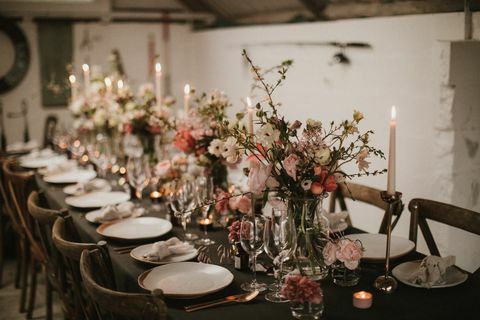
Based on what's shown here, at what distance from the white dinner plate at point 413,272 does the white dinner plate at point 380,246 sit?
0.29 feet

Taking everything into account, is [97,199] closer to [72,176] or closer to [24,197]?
[24,197]

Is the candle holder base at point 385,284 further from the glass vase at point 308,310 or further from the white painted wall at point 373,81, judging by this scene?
the white painted wall at point 373,81

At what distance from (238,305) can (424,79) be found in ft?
8.11

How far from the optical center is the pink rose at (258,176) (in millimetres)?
1865

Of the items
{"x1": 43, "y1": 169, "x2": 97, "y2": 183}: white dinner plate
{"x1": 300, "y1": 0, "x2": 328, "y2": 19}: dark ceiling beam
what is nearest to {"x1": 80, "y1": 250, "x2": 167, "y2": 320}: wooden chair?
{"x1": 43, "y1": 169, "x2": 97, "y2": 183}: white dinner plate

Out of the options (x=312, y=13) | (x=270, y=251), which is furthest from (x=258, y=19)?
(x=270, y=251)

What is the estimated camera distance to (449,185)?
3615 millimetres

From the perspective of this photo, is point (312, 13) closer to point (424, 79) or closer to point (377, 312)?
point (424, 79)

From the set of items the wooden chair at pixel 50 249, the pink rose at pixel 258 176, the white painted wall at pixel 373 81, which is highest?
the white painted wall at pixel 373 81

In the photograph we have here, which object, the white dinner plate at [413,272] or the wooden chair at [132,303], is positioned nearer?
the wooden chair at [132,303]

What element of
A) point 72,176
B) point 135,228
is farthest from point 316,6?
point 135,228

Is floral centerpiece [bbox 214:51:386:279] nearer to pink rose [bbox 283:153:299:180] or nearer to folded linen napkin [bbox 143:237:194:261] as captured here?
pink rose [bbox 283:153:299:180]

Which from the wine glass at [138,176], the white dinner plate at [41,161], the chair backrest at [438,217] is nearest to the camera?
the chair backrest at [438,217]

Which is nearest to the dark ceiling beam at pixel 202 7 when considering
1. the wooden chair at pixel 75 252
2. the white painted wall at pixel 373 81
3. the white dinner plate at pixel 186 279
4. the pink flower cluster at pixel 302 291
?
the white painted wall at pixel 373 81
